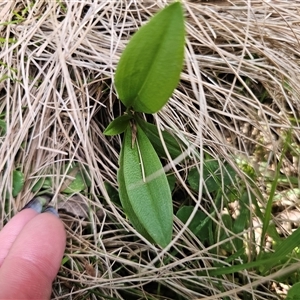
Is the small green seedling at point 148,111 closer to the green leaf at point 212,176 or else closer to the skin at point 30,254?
the green leaf at point 212,176

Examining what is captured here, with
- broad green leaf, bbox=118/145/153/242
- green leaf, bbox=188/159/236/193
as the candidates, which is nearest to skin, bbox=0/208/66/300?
broad green leaf, bbox=118/145/153/242

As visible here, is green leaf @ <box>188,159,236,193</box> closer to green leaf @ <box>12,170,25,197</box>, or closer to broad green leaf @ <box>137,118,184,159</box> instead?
broad green leaf @ <box>137,118,184,159</box>

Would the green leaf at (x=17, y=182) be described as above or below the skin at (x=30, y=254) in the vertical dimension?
above

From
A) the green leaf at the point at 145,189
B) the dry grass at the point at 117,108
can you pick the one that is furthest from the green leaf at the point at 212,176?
the green leaf at the point at 145,189

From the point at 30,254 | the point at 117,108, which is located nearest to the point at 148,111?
the point at 117,108

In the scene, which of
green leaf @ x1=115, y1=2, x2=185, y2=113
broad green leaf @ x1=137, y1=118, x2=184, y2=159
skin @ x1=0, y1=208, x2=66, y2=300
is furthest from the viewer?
broad green leaf @ x1=137, y1=118, x2=184, y2=159

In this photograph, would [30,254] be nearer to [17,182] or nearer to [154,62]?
[17,182]
